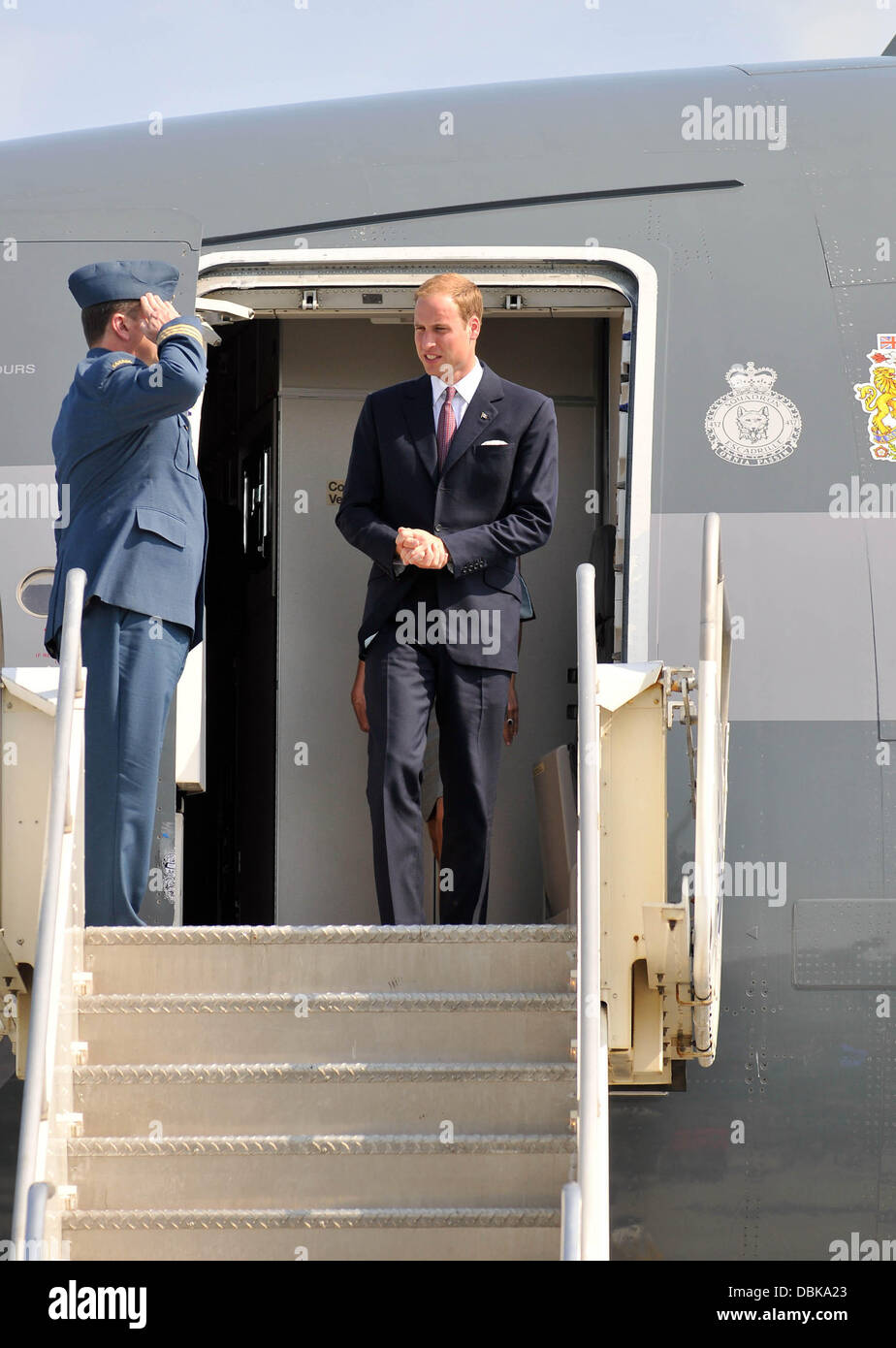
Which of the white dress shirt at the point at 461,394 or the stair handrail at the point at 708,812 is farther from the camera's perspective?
the white dress shirt at the point at 461,394

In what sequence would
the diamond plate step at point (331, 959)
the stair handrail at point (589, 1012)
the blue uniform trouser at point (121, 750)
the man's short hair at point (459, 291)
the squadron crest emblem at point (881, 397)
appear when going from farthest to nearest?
the squadron crest emblem at point (881, 397) → the man's short hair at point (459, 291) → the blue uniform trouser at point (121, 750) → the diamond plate step at point (331, 959) → the stair handrail at point (589, 1012)

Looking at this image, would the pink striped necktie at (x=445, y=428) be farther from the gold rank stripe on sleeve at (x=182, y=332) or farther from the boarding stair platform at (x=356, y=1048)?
the boarding stair platform at (x=356, y=1048)

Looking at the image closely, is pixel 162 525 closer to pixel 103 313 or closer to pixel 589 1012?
pixel 103 313

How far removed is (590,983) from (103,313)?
2476 mm

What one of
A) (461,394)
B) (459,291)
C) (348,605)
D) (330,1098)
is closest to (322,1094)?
(330,1098)

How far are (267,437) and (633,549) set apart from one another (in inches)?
83.7

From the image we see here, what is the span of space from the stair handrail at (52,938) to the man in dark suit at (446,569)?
3.18ft

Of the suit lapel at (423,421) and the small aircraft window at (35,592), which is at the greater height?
the suit lapel at (423,421)

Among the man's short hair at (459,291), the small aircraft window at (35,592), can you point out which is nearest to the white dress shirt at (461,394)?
the man's short hair at (459,291)

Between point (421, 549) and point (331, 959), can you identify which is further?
point (421, 549)

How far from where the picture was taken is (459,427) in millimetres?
4945

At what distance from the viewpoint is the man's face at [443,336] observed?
189 inches
